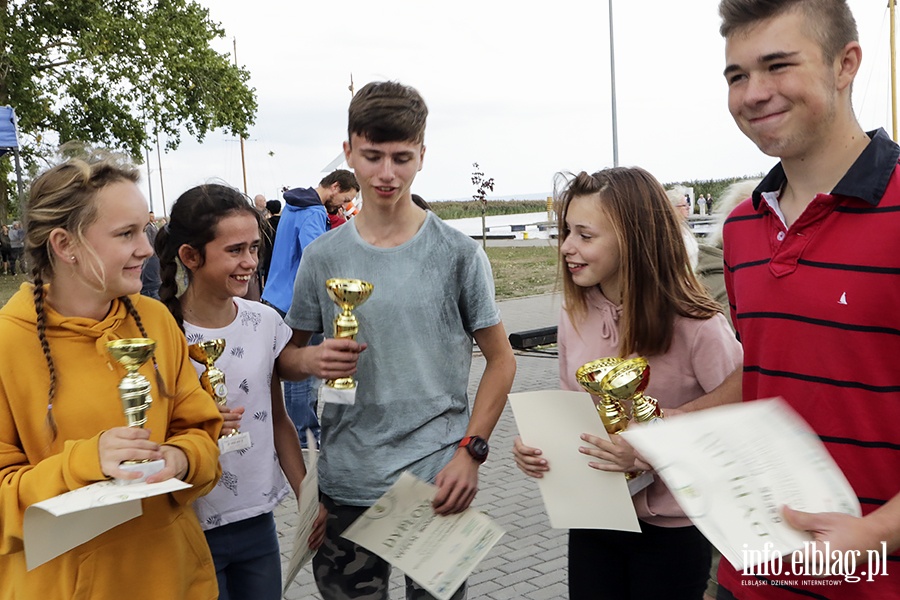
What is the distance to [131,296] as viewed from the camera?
2260mm

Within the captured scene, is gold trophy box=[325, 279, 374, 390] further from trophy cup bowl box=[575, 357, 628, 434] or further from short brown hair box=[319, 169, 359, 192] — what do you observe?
short brown hair box=[319, 169, 359, 192]

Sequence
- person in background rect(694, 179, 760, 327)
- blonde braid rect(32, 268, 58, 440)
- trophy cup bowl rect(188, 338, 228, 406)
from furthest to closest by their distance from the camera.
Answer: person in background rect(694, 179, 760, 327) → trophy cup bowl rect(188, 338, 228, 406) → blonde braid rect(32, 268, 58, 440)

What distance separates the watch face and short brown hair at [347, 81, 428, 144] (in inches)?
36.9

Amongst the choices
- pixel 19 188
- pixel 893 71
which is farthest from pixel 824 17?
pixel 893 71

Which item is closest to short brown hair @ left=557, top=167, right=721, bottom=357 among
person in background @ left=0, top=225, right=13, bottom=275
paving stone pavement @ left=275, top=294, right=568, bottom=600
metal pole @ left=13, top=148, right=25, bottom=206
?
paving stone pavement @ left=275, top=294, right=568, bottom=600

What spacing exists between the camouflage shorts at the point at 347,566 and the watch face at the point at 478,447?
1.35 feet

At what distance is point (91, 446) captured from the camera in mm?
1878

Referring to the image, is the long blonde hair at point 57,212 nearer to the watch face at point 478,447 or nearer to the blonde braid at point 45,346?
the blonde braid at point 45,346

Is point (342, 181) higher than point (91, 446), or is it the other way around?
point (342, 181)

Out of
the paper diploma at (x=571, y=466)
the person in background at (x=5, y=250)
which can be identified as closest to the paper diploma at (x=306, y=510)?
the paper diploma at (x=571, y=466)

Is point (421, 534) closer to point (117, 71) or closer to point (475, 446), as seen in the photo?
point (475, 446)

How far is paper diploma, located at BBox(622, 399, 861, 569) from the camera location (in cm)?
147

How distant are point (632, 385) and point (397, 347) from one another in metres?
0.76
